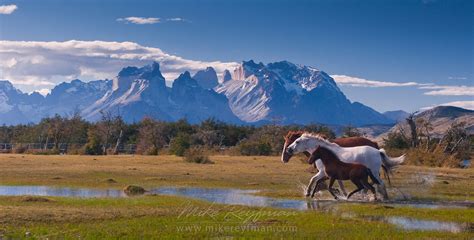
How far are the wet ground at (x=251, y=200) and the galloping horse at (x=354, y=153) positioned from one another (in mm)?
1692

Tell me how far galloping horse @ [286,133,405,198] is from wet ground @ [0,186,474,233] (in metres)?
1.69

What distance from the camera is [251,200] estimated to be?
2206cm

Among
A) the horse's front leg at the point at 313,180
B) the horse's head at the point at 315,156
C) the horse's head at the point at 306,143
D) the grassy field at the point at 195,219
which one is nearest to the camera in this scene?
the grassy field at the point at 195,219

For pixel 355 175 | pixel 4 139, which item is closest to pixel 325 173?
pixel 355 175

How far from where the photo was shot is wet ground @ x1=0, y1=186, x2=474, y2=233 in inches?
647

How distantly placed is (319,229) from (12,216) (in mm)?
8070

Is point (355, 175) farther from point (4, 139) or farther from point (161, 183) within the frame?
point (4, 139)

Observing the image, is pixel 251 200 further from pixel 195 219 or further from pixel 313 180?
pixel 195 219

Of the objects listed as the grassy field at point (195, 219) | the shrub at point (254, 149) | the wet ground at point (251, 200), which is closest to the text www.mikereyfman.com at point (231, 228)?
the grassy field at point (195, 219)

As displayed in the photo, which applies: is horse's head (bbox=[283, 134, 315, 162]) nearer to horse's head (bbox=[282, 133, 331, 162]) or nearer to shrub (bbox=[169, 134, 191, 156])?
horse's head (bbox=[282, 133, 331, 162])

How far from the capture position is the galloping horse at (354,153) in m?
23.2

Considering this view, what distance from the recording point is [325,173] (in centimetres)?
2295

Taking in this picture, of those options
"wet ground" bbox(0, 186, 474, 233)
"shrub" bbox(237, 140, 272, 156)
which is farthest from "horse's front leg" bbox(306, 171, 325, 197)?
"shrub" bbox(237, 140, 272, 156)

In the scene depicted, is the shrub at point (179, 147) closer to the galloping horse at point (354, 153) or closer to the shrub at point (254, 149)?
the shrub at point (254, 149)
